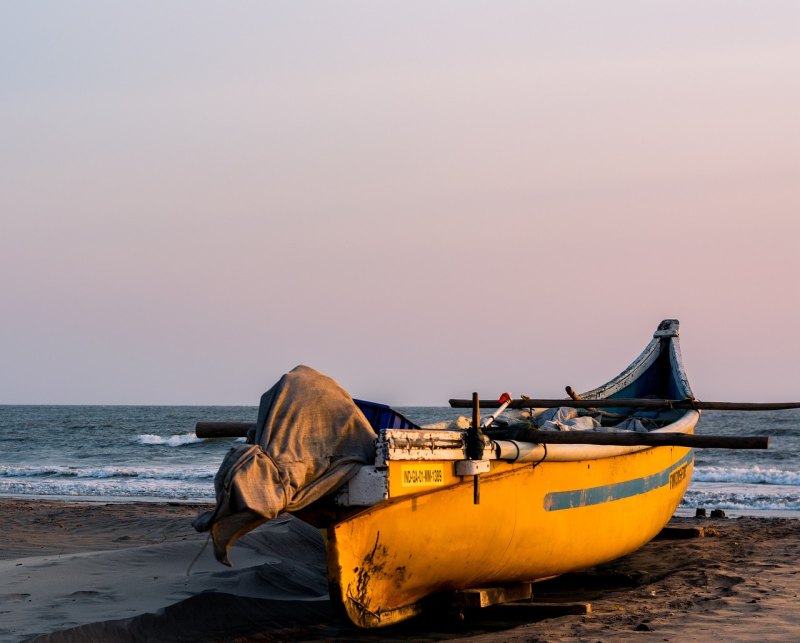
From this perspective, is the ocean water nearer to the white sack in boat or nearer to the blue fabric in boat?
the white sack in boat

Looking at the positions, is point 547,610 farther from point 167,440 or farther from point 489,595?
point 167,440

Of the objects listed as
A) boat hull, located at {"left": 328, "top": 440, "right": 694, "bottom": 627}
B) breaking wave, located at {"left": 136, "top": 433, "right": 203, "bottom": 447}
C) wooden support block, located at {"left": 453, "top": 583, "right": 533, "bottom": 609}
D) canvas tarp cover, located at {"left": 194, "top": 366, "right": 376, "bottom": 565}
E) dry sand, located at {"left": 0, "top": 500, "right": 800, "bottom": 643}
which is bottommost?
breaking wave, located at {"left": 136, "top": 433, "right": 203, "bottom": 447}

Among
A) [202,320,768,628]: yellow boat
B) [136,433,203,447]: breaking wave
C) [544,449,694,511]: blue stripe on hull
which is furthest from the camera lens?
[136,433,203,447]: breaking wave

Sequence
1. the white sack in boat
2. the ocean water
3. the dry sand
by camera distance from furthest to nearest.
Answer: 1. the ocean water
2. the white sack in boat
3. the dry sand

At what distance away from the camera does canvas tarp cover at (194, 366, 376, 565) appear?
5168 mm

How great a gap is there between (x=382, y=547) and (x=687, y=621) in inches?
82.3

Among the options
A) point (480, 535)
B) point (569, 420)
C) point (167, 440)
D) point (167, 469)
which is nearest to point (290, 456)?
point (480, 535)

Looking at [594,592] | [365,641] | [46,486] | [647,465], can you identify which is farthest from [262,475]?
[46,486]

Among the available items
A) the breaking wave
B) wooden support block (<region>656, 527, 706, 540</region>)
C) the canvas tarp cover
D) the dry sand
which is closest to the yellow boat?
the canvas tarp cover

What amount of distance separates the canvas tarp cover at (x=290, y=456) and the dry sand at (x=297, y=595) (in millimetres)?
1267

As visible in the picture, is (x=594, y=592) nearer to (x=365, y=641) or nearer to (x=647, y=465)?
(x=647, y=465)

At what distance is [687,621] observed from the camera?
243 inches

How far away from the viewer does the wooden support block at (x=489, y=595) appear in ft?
20.9

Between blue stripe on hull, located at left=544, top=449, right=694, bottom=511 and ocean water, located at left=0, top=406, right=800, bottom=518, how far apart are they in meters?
6.35
